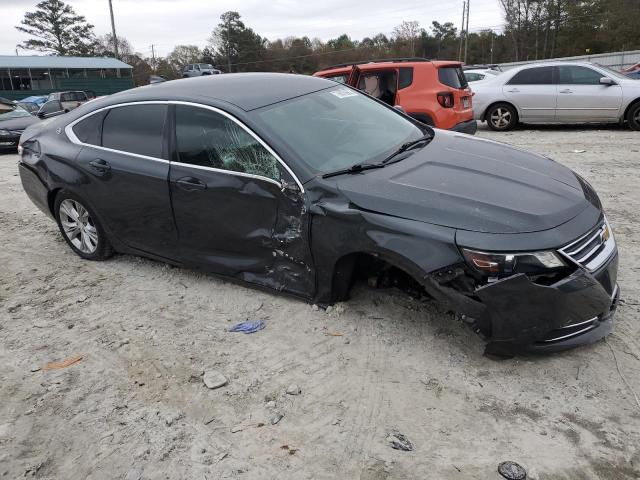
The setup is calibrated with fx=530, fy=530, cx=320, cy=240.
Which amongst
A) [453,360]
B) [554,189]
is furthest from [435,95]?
[453,360]

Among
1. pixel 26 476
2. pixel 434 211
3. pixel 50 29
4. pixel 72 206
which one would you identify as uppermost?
pixel 50 29

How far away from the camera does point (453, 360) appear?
3141 mm

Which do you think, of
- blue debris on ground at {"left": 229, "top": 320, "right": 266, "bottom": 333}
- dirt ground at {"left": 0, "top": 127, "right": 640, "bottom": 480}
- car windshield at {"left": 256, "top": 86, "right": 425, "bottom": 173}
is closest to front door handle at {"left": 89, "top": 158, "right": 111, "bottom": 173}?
dirt ground at {"left": 0, "top": 127, "right": 640, "bottom": 480}

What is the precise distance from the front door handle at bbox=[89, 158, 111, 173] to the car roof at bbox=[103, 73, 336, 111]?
53 centimetres

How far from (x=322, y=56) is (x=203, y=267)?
6270 cm

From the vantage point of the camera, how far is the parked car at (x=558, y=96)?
34.4 ft

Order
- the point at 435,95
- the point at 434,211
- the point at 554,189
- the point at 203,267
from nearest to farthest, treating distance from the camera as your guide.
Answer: the point at 434,211, the point at 554,189, the point at 203,267, the point at 435,95

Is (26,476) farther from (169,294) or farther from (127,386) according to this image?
(169,294)

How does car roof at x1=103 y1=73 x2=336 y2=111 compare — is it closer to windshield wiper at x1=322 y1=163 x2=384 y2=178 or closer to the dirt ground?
windshield wiper at x1=322 y1=163 x2=384 y2=178

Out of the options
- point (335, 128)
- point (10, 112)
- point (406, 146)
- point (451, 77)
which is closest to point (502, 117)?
point (451, 77)

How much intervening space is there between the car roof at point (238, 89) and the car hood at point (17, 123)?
10.9 m

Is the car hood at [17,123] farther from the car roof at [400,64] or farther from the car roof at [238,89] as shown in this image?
the car roof at [238,89]

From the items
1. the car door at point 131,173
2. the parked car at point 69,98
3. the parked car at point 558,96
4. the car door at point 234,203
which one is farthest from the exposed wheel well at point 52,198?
the parked car at point 69,98

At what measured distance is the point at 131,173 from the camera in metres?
4.25
